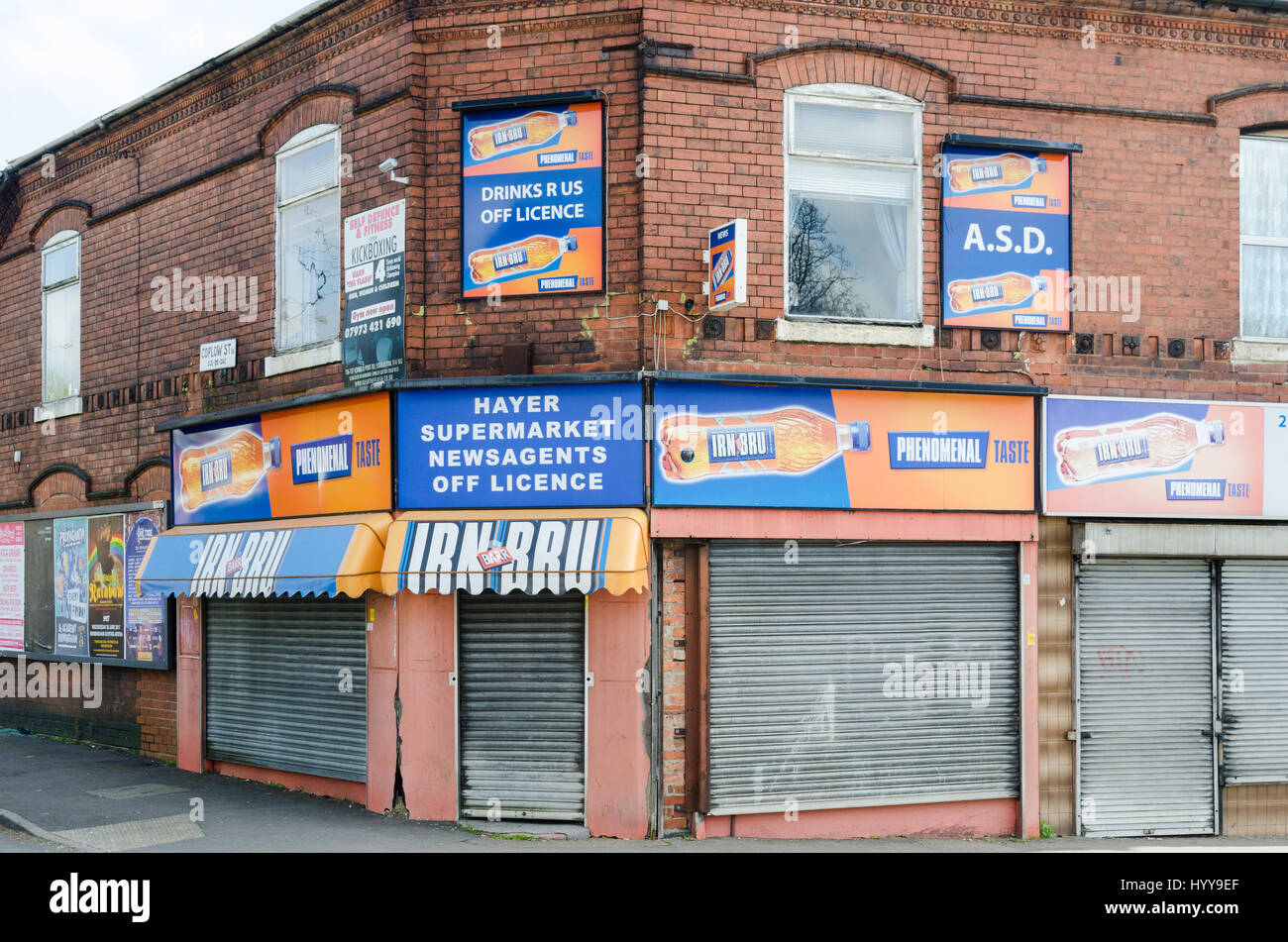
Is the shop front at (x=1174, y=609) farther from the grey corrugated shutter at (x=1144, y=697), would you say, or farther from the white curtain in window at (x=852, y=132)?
the white curtain in window at (x=852, y=132)

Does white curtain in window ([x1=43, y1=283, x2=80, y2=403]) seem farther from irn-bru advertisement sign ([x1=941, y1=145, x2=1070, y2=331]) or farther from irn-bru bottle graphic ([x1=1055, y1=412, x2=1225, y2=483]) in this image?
irn-bru bottle graphic ([x1=1055, y1=412, x2=1225, y2=483])

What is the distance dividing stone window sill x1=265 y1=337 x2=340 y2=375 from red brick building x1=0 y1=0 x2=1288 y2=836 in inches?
1.6

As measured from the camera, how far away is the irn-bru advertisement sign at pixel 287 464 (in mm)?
10461

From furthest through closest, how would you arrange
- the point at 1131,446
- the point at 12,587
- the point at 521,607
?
the point at 12,587, the point at 1131,446, the point at 521,607

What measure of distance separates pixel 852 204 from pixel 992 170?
1.34m

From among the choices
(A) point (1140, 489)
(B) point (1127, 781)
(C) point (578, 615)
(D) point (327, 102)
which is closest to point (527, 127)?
(D) point (327, 102)

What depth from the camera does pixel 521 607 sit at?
32.9 ft

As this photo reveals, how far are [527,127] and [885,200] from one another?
10.8 feet

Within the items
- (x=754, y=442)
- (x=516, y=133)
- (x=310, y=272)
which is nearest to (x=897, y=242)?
(x=754, y=442)

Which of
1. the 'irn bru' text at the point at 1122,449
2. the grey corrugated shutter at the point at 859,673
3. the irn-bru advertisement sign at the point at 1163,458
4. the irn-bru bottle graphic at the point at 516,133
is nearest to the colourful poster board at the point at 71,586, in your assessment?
the irn-bru bottle graphic at the point at 516,133

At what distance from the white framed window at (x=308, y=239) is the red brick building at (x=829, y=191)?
0.20ft

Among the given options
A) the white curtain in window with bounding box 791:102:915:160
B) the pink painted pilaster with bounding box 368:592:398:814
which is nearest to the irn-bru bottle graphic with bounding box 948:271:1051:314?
the white curtain in window with bounding box 791:102:915:160

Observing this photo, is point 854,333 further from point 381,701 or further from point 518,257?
point 381,701

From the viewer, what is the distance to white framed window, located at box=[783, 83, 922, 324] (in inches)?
410
